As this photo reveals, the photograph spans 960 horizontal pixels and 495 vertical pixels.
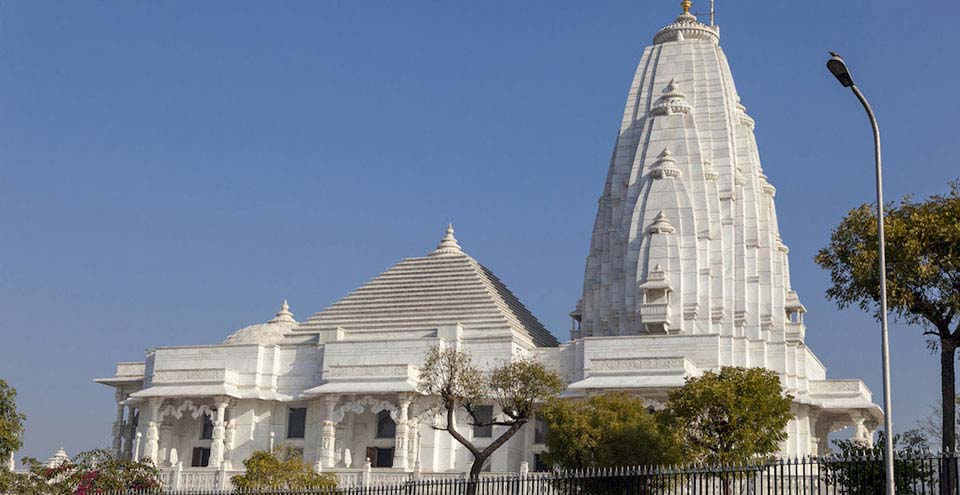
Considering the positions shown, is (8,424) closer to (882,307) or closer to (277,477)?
(277,477)

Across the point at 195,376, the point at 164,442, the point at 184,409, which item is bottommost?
the point at 164,442

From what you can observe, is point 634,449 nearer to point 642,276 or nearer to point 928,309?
point 928,309

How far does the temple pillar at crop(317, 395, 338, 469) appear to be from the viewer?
58.0 metres

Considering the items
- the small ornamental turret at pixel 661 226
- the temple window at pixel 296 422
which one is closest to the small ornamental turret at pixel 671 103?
the small ornamental turret at pixel 661 226

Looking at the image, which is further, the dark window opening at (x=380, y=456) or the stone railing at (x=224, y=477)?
the dark window opening at (x=380, y=456)

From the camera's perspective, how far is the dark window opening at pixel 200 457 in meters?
63.8

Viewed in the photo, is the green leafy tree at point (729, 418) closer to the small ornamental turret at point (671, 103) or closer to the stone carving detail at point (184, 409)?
the stone carving detail at point (184, 409)

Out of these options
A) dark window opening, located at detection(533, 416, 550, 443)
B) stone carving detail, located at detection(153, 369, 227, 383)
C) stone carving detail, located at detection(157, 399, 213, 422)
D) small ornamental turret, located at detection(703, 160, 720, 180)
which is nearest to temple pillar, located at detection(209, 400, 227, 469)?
stone carving detail, located at detection(157, 399, 213, 422)

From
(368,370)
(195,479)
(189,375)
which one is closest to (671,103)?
(368,370)

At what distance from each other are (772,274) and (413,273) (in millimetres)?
18668

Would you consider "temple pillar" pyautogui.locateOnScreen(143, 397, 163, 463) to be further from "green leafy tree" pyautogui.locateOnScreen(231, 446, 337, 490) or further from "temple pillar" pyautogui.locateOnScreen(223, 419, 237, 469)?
"green leafy tree" pyautogui.locateOnScreen(231, 446, 337, 490)

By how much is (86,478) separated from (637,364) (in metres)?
25.7

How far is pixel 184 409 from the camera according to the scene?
6275 cm

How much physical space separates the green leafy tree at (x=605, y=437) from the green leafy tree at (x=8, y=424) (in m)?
18.1
